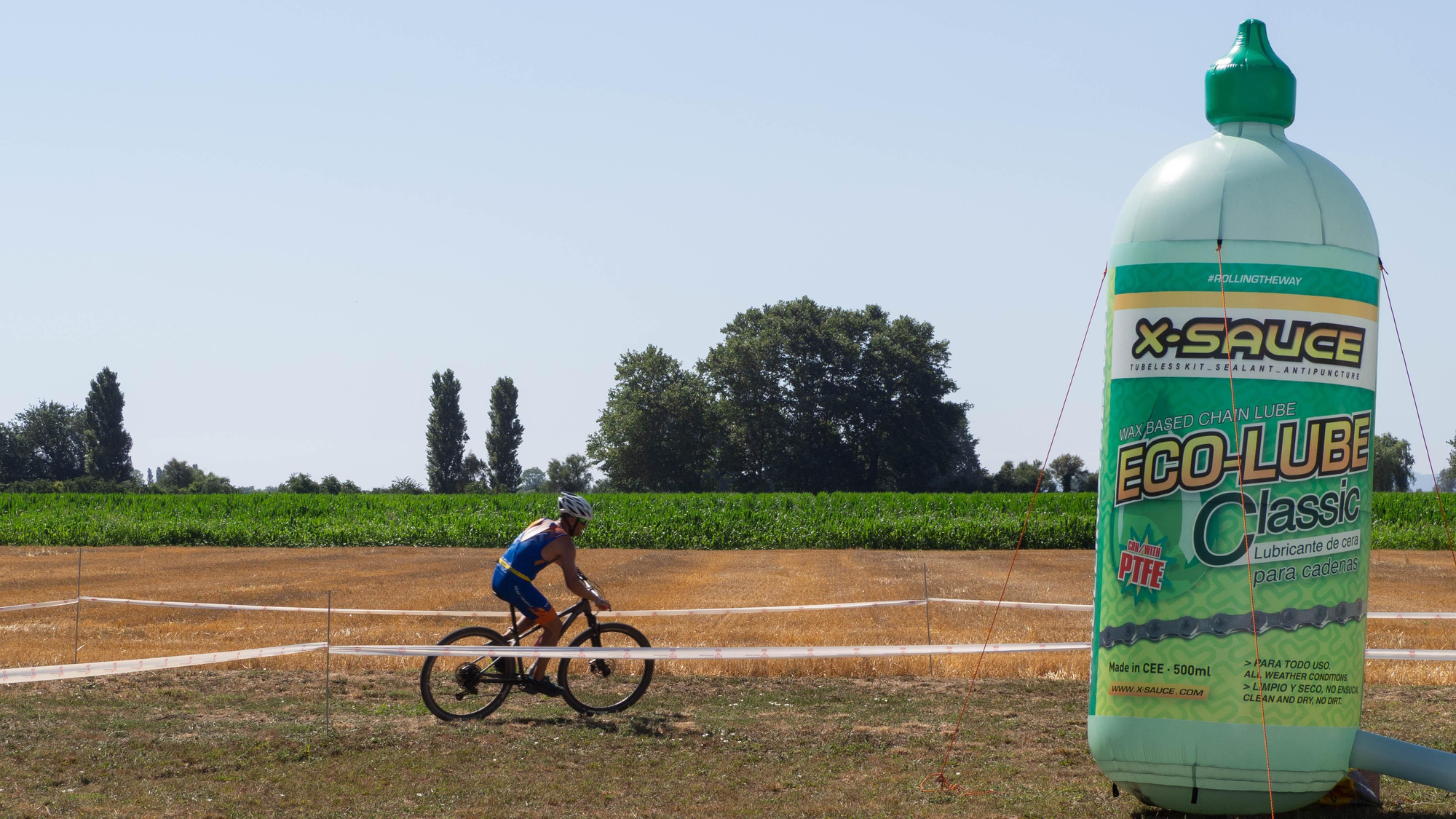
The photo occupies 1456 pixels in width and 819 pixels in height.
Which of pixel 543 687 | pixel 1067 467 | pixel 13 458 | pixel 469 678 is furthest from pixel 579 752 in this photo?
pixel 13 458

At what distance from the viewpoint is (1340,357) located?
6.90 m

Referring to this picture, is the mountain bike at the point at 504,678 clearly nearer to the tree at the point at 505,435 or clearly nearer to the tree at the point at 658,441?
the tree at the point at 658,441

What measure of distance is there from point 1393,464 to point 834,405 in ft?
187

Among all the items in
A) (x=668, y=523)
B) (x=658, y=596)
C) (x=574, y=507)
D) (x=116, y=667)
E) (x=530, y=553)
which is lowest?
(x=658, y=596)

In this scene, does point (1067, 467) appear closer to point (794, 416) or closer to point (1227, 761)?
point (794, 416)

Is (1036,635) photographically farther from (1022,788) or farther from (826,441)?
(826,441)

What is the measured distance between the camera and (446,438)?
117188 mm

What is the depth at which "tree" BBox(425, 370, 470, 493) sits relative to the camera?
117 m

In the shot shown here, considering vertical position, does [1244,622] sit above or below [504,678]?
above

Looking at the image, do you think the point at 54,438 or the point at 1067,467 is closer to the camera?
the point at 1067,467

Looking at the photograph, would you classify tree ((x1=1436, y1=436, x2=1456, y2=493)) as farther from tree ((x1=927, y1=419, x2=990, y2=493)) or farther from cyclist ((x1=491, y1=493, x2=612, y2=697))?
cyclist ((x1=491, y1=493, x2=612, y2=697))

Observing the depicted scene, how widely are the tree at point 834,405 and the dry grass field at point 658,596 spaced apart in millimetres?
48813

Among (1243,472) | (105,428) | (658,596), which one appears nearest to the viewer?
(1243,472)

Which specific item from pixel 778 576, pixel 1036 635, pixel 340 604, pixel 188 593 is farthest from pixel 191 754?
pixel 778 576
